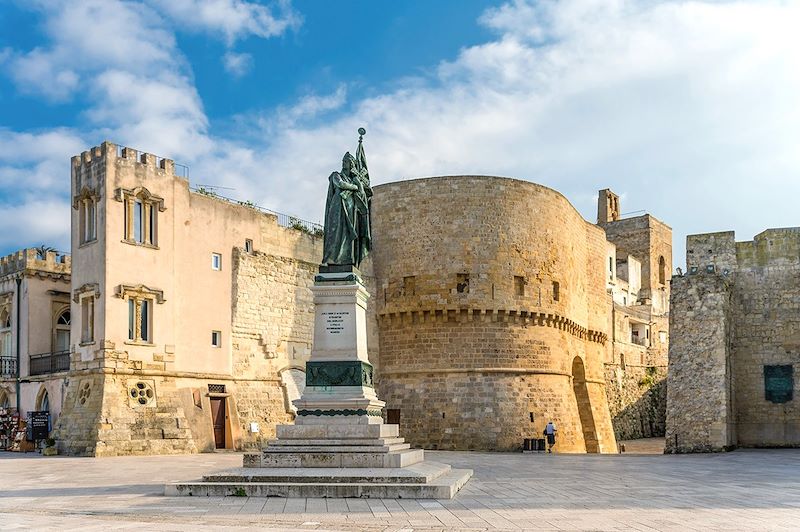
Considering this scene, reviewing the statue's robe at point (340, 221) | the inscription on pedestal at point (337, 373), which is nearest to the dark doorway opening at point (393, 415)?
the statue's robe at point (340, 221)

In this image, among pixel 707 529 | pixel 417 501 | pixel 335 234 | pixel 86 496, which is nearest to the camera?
pixel 707 529

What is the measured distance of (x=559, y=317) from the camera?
32.3m

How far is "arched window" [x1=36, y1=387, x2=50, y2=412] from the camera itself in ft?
87.9

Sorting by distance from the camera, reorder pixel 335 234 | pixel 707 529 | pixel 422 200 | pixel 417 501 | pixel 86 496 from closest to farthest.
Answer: pixel 707 529 → pixel 417 501 → pixel 86 496 → pixel 335 234 → pixel 422 200

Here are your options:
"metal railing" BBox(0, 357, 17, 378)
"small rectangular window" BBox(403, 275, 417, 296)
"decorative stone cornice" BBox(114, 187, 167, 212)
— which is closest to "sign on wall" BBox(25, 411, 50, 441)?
"metal railing" BBox(0, 357, 17, 378)

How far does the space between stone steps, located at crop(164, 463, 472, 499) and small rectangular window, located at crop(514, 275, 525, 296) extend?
18931 millimetres

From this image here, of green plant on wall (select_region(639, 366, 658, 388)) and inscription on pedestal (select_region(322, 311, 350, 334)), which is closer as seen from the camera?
inscription on pedestal (select_region(322, 311, 350, 334))

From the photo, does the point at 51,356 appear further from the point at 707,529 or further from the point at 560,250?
the point at 707,529

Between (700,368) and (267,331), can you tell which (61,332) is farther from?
(700,368)

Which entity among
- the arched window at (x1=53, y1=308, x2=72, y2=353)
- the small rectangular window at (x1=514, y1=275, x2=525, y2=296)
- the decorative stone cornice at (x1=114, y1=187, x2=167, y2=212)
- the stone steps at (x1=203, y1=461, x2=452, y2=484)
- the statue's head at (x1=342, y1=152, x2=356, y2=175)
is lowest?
the stone steps at (x1=203, y1=461, x2=452, y2=484)

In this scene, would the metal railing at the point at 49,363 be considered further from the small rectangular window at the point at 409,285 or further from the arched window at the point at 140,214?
the small rectangular window at the point at 409,285

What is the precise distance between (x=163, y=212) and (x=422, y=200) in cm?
960

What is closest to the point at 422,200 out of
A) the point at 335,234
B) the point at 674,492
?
the point at 335,234

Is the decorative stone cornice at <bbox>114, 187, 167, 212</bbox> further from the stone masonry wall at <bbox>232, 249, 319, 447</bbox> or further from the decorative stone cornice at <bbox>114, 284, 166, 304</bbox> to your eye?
the stone masonry wall at <bbox>232, 249, 319, 447</bbox>
